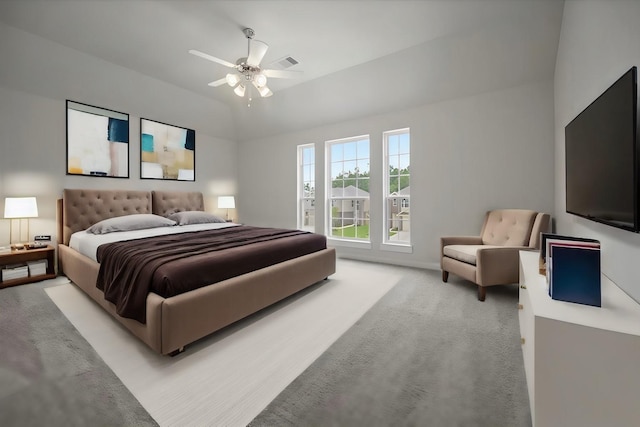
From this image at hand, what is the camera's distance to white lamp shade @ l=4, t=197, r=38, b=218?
10.4 ft

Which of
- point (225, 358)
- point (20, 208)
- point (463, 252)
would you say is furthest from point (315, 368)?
point (20, 208)

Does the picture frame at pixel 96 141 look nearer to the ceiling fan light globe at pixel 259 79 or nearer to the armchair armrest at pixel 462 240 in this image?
the ceiling fan light globe at pixel 259 79

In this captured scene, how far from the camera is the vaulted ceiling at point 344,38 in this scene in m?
2.76

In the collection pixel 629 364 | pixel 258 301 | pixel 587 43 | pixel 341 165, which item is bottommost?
pixel 258 301

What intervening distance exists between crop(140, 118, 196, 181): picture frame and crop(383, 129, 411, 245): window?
12.4 feet

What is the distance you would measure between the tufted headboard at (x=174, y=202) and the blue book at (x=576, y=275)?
17.2 ft

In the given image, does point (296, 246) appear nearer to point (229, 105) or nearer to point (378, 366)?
point (378, 366)

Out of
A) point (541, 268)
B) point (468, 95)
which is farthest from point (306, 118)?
point (541, 268)

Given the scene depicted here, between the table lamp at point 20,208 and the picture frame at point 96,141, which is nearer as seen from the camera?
the table lamp at point 20,208

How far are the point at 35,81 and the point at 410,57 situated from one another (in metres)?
4.89

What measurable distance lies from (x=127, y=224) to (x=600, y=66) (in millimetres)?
4992

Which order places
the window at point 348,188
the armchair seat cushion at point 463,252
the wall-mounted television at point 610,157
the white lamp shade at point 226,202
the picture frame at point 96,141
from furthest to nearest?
the white lamp shade at point 226,202 → the window at point 348,188 → the picture frame at point 96,141 → the armchair seat cushion at point 463,252 → the wall-mounted television at point 610,157

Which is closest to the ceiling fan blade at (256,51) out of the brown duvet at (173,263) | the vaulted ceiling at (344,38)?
the vaulted ceiling at (344,38)

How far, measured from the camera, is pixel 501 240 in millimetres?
3281
